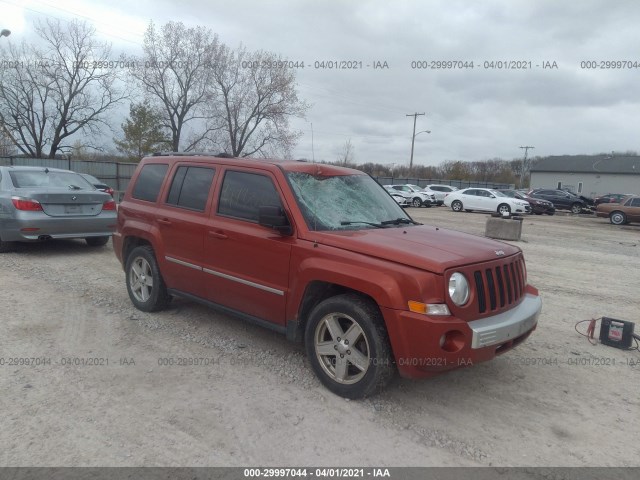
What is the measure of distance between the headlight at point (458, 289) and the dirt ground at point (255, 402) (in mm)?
913

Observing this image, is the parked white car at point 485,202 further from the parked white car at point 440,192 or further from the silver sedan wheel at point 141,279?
the silver sedan wheel at point 141,279

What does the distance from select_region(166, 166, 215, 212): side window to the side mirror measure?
113cm

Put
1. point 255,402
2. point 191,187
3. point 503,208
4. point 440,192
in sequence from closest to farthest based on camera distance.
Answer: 1. point 255,402
2. point 191,187
3. point 503,208
4. point 440,192

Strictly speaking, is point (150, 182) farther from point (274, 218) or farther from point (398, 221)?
point (398, 221)

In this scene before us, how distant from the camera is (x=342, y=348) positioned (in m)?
3.66

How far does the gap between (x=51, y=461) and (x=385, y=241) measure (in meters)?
2.65

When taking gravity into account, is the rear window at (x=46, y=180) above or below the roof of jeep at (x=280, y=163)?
below

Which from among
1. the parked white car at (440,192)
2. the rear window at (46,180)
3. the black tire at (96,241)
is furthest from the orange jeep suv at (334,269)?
the parked white car at (440,192)

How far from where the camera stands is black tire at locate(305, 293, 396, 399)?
11.3 ft

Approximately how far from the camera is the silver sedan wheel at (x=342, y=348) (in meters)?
3.58

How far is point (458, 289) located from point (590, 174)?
73040mm

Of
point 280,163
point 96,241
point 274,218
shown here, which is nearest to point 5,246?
point 96,241

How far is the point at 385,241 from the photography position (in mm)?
3652

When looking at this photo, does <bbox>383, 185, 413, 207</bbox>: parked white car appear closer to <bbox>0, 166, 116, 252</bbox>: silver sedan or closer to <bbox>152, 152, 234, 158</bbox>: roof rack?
<bbox>0, 166, 116, 252</bbox>: silver sedan
